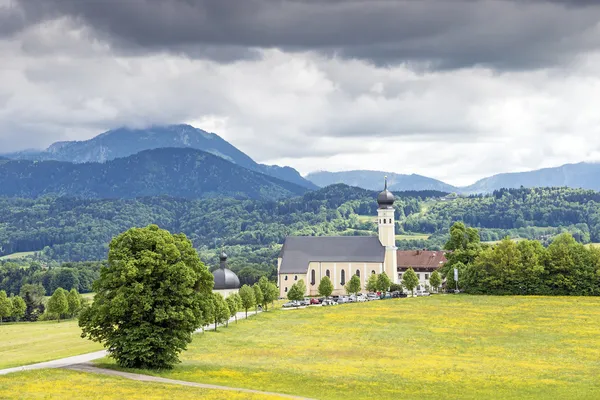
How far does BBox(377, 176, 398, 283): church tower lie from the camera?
163 metres

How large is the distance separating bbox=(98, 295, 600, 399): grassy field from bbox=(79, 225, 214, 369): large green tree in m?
2.55

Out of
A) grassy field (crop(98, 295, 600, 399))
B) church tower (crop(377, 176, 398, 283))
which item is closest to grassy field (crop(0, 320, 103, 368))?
grassy field (crop(98, 295, 600, 399))

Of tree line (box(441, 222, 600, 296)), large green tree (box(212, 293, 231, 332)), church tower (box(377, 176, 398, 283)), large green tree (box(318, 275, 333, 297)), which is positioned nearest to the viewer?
large green tree (box(212, 293, 231, 332))

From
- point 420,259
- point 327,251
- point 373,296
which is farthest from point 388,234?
point 373,296

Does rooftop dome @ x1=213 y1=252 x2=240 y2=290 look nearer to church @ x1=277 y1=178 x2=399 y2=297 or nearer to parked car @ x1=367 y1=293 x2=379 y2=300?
parked car @ x1=367 y1=293 x2=379 y2=300

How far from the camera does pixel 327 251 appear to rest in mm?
165625

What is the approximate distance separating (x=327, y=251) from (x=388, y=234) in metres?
12.2

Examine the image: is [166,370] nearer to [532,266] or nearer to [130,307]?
[130,307]

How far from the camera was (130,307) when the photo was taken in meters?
61.7

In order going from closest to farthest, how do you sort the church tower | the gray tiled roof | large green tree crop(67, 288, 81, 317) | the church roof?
large green tree crop(67, 288, 81, 317) < the gray tiled roof < the church tower < the church roof

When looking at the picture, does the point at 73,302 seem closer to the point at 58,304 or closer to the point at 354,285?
the point at 58,304

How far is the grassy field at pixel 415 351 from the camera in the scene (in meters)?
55.9

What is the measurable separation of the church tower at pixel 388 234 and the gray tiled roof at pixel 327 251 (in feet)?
4.47

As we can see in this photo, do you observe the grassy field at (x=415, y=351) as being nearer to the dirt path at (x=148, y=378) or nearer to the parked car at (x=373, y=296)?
the dirt path at (x=148, y=378)
